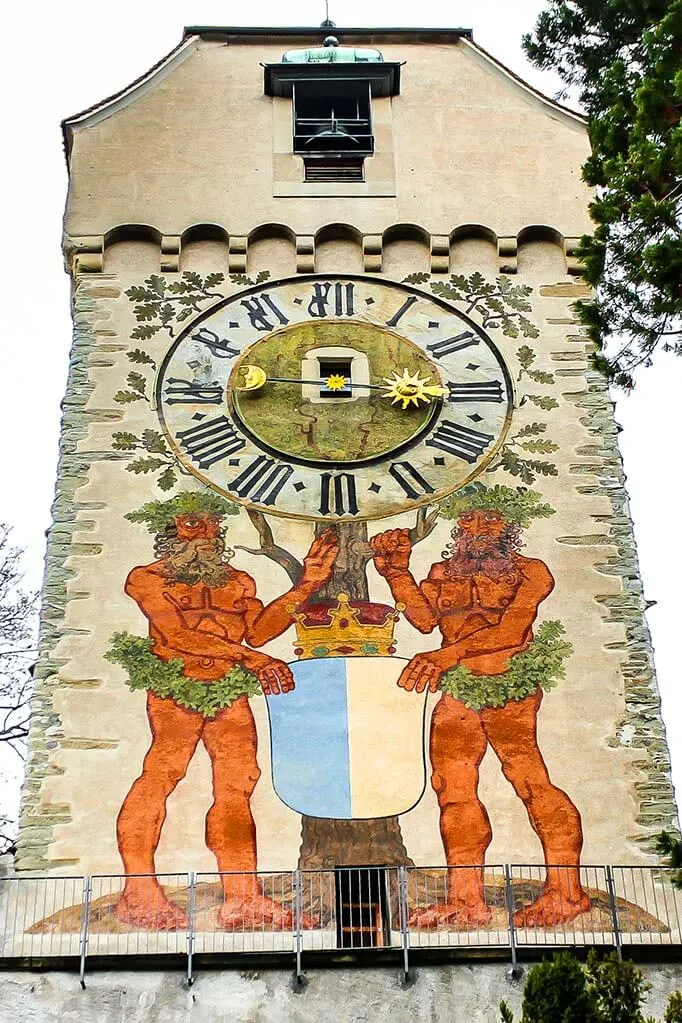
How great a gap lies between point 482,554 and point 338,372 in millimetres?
2237

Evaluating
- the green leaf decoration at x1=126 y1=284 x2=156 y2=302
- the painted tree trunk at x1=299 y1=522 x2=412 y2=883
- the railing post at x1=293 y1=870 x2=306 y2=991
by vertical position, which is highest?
the green leaf decoration at x1=126 y1=284 x2=156 y2=302

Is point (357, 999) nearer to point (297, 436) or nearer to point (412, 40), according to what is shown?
point (297, 436)

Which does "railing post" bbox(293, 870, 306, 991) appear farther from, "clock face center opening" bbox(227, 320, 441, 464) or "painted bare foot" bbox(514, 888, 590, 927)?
"clock face center opening" bbox(227, 320, 441, 464)

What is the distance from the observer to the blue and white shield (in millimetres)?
12664

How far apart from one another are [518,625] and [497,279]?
369 centimetres

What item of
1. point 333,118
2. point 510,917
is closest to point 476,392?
point 333,118

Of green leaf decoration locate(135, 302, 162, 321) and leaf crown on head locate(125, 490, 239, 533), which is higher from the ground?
green leaf decoration locate(135, 302, 162, 321)

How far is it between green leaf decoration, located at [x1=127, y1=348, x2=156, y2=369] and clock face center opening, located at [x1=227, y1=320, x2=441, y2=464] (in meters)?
0.66

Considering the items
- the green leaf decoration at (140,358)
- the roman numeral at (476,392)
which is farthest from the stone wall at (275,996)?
the green leaf decoration at (140,358)

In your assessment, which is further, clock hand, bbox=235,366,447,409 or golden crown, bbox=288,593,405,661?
clock hand, bbox=235,366,447,409

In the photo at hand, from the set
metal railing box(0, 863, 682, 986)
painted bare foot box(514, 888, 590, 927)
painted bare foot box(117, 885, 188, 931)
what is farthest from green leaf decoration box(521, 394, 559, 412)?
painted bare foot box(117, 885, 188, 931)

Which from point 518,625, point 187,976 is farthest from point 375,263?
point 187,976

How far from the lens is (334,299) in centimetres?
1598

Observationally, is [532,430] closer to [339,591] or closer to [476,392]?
[476,392]
